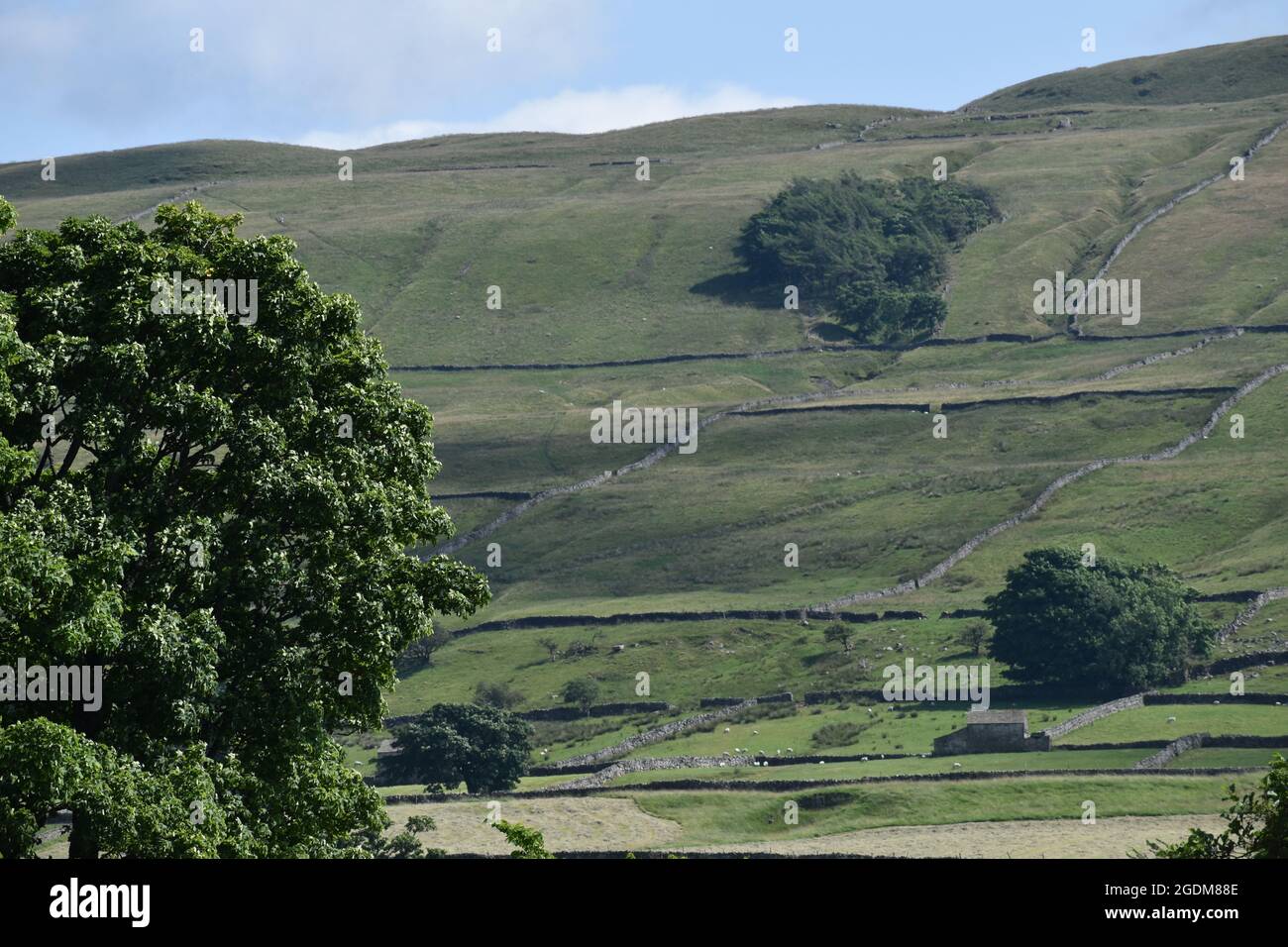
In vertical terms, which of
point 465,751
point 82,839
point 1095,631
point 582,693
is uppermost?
point 82,839

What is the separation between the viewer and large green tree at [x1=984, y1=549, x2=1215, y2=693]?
4097 inches

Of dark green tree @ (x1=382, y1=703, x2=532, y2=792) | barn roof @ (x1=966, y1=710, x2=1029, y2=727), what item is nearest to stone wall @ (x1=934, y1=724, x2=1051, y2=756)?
barn roof @ (x1=966, y1=710, x2=1029, y2=727)

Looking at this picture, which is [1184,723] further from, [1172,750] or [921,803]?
[921,803]

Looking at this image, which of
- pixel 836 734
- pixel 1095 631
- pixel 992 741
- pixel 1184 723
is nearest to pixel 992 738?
pixel 992 741

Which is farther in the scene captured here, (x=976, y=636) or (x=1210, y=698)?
(x=976, y=636)

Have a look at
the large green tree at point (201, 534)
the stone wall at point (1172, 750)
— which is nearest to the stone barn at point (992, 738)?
the stone wall at point (1172, 750)

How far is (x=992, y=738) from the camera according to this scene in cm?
8781

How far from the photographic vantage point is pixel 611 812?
73.7 m

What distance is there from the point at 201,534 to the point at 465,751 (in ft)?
199

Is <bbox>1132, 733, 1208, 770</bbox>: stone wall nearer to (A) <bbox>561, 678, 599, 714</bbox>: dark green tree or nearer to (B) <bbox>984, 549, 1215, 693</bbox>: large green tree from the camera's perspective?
(B) <bbox>984, 549, 1215, 693</bbox>: large green tree

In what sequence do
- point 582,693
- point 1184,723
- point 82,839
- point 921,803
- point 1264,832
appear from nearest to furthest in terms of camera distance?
point 82,839 → point 1264,832 → point 921,803 → point 1184,723 → point 582,693

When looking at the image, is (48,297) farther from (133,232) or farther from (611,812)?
(611,812)

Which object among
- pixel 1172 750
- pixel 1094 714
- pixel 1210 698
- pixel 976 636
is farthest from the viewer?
pixel 976 636
